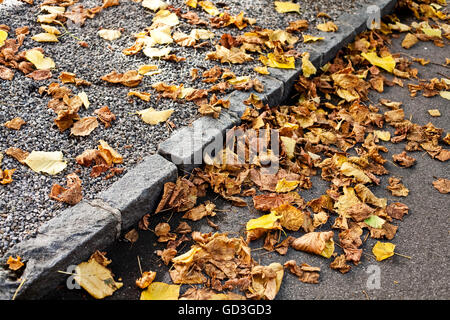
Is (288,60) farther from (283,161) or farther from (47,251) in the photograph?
(47,251)

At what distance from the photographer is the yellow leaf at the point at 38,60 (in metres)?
2.98

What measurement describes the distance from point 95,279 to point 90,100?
1250 millimetres

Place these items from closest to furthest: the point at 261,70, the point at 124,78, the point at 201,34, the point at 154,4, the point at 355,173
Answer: the point at 355,173 < the point at 124,78 < the point at 261,70 < the point at 201,34 < the point at 154,4

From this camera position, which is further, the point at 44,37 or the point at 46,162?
the point at 44,37

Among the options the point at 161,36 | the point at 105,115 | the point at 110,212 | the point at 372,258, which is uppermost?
the point at 161,36

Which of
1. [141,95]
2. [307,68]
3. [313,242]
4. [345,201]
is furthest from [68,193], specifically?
[307,68]

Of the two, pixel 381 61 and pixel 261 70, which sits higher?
pixel 261 70

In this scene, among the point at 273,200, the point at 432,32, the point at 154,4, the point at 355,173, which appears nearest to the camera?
the point at 273,200

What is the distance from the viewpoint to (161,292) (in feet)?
6.74

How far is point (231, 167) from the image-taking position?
2688mm

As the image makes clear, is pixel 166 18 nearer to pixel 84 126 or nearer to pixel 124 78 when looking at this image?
pixel 124 78

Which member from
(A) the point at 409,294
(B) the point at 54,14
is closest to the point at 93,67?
(B) the point at 54,14

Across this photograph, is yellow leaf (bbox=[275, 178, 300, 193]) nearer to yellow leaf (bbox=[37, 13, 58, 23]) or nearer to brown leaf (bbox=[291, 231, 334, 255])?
brown leaf (bbox=[291, 231, 334, 255])

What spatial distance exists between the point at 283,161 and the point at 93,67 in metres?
1.50
